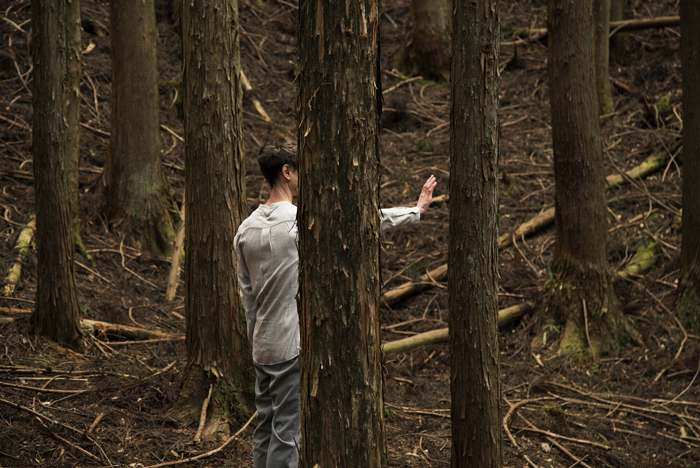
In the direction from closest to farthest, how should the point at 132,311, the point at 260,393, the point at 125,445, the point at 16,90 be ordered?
the point at 260,393 < the point at 125,445 < the point at 132,311 < the point at 16,90

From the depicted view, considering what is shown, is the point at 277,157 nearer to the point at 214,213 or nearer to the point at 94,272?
the point at 214,213

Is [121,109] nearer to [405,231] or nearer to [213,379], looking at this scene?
[405,231]

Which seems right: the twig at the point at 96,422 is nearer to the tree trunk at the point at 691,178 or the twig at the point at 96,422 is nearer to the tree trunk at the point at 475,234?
Answer: the tree trunk at the point at 475,234

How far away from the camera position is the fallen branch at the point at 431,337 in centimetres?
588

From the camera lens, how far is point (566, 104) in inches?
241

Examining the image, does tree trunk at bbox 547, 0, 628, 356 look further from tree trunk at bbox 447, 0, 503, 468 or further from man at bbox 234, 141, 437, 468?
man at bbox 234, 141, 437, 468

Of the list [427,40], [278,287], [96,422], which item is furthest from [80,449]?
[427,40]

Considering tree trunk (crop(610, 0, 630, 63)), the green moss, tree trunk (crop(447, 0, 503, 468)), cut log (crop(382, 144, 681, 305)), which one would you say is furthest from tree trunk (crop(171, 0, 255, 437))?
tree trunk (crop(610, 0, 630, 63))

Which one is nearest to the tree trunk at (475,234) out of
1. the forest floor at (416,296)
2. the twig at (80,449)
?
the forest floor at (416,296)

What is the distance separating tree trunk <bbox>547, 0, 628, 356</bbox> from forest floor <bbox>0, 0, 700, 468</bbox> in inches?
11.8

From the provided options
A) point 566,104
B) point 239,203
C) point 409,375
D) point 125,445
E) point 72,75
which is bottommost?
point 409,375

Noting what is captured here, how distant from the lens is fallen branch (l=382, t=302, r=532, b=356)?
5879 millimetres

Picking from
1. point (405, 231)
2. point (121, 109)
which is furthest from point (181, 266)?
point (405, 231)

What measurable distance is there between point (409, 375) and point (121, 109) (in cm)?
518
